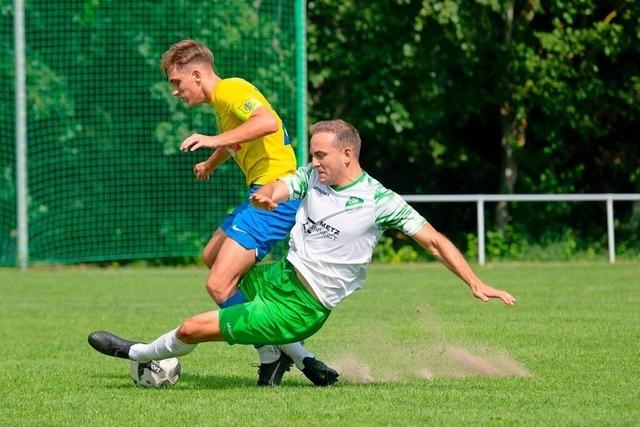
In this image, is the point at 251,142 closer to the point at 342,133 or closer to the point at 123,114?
the point at 342,133

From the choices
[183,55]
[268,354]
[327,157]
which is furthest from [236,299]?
[183,55]

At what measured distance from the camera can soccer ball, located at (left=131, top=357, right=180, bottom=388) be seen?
7.64 meters

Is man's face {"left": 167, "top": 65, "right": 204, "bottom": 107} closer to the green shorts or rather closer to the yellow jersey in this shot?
the yellow jersey

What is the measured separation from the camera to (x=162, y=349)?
7.44m

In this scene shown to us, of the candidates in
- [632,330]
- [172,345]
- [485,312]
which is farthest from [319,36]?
[172,345]

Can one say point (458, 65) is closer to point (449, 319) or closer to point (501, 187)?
point (501, 187)

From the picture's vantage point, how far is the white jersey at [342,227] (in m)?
7.10

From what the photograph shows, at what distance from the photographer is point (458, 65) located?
914 inches

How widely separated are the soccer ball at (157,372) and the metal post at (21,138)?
12.3 meters

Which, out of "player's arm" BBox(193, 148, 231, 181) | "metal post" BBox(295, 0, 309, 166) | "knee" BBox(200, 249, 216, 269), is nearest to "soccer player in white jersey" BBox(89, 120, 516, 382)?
"knee" BBox(200, 249, 216, 269)

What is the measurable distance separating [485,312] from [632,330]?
2.34 metres

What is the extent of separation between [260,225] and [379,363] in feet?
4.48

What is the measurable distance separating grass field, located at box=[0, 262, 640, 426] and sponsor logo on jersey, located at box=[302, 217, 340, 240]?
86 cm

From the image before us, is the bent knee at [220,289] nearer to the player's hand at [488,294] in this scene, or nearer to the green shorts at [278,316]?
the green shorts at [278,316]
